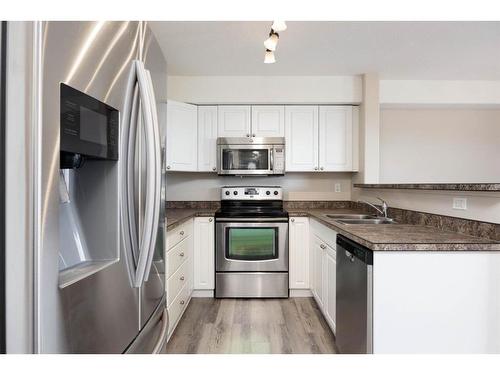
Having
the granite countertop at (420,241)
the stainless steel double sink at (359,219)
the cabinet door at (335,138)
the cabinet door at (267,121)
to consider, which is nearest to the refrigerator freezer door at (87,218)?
the granite countertop at (420,241)

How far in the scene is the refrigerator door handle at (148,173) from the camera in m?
0.81

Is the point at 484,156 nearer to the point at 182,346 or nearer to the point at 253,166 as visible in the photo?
the point at 253,166

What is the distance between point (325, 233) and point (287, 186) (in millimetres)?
1306

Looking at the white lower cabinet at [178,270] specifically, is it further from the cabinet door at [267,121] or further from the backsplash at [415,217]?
the cabinet door at [267,121]

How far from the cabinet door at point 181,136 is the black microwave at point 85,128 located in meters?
2.24

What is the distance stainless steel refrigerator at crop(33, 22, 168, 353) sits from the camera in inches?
21.5

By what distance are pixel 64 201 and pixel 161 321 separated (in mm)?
644

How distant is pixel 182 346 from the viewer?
80.0 inches

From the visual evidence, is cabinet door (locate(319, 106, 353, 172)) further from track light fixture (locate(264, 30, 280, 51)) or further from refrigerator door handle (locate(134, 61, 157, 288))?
refrigerator door handle (locate(134, 61, 157, 288))

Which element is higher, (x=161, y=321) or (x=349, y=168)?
(x=349, y=168)

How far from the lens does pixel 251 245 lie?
2873mm

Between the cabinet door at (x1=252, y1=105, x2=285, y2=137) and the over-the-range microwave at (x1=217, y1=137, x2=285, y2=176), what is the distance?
0.12 metres

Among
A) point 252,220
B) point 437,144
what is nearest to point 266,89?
point 252,220
